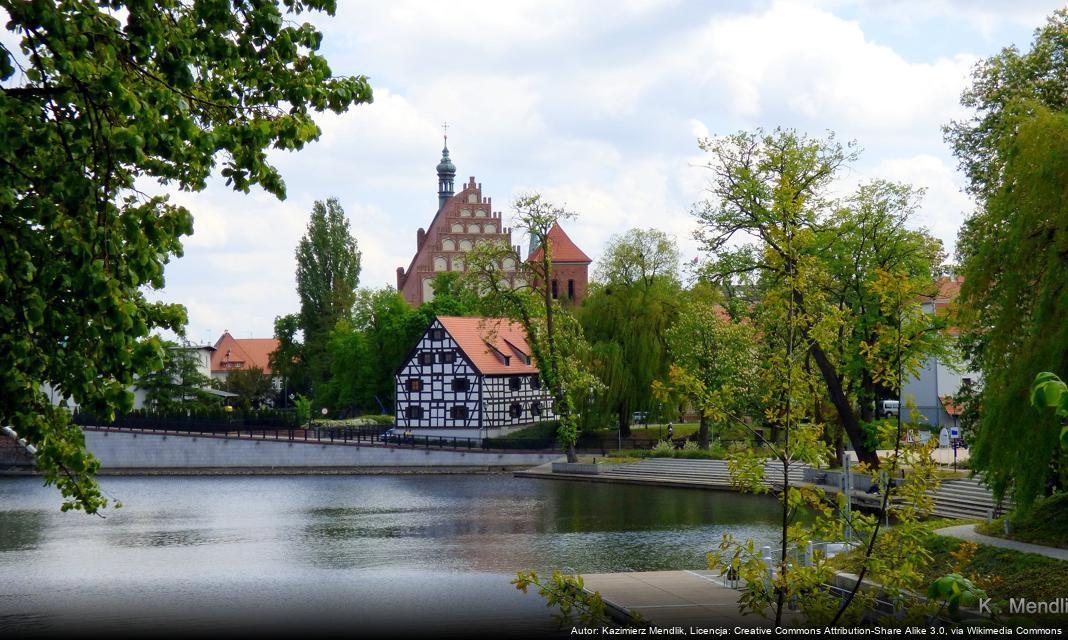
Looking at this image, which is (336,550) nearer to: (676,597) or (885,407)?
(676,597)

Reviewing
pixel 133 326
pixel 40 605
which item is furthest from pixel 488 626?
pixel 133 326

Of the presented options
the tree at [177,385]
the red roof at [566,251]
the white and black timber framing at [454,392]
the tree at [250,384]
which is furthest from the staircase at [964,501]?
the tree at [250,384]

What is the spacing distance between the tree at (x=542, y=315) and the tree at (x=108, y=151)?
3439 centimetres

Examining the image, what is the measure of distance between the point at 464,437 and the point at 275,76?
4859 centimetres

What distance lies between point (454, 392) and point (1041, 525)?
39829 mm

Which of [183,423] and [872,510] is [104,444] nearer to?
[183,423]

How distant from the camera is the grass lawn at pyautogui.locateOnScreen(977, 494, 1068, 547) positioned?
1966 cm

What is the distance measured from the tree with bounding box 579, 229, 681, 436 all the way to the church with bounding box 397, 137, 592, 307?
29755 millimetres

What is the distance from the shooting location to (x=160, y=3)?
8570mm

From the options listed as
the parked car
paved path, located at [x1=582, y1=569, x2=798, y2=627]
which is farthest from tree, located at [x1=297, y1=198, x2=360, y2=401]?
paved path, located at [x1=582, y1=569, x2=798, y2=627]

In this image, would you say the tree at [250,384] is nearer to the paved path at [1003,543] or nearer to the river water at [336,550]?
the river water at [336,550]

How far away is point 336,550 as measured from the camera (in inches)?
1063

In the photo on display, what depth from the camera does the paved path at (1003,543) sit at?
60.0ft

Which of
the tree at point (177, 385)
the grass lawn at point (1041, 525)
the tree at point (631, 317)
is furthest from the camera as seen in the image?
the tree at point (177, 385)
